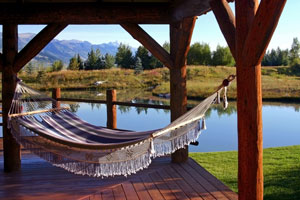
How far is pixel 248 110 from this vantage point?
172 cm

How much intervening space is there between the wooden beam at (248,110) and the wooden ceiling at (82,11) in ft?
4.81

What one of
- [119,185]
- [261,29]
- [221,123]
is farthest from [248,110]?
[221,123]

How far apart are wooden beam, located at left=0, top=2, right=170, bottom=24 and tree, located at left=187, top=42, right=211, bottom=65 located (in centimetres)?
1867

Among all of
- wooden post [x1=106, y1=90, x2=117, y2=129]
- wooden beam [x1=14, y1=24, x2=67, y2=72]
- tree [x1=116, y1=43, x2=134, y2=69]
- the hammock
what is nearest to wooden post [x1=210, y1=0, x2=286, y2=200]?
the hammock

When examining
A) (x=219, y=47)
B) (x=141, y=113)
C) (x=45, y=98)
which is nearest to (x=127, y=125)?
(x=141, y=113)

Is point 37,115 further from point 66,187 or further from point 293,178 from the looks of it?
point 293,178

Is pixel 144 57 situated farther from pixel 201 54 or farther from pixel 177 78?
pixel 177 78

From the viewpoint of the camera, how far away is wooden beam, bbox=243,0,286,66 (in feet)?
4.73

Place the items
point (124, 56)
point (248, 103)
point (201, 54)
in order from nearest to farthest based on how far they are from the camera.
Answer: point (248, 103)
point (201, 54)
point (124, 56)

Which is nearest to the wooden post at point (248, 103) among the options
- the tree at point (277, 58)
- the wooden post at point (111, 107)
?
the wooden post at point (111, 107)

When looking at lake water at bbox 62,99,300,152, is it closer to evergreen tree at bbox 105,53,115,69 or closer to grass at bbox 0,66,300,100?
grass at bbox 0,66,300,100

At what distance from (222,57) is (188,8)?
19.4 m

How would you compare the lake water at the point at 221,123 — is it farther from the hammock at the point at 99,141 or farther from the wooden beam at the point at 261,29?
the wooden beam at the point at 261,29

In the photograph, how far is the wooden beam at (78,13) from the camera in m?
3.19
